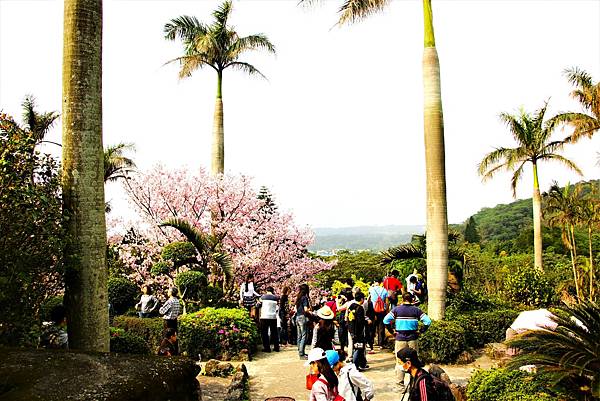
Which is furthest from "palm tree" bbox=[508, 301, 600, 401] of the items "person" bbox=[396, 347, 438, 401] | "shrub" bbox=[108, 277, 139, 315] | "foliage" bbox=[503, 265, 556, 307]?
"foliage" bbox=[503, 265, 556, 307]

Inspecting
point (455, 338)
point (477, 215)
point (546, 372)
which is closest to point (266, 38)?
point (455, 338)

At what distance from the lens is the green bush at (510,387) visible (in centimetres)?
647

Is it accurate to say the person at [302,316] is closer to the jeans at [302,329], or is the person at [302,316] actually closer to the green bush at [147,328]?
the jeans at [302,329]

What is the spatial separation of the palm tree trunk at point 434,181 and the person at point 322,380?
7356 mm

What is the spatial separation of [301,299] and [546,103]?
17297 millimetres

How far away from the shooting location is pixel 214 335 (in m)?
12.0

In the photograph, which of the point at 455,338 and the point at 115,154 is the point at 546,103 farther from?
the point at 115,154

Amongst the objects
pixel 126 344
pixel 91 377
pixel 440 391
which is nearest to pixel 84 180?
pixel 126 344

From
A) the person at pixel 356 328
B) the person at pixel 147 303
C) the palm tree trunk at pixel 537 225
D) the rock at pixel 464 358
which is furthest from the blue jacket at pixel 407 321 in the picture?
the palm tree trunk at pixel 537 225

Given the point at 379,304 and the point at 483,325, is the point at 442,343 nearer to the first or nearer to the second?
the point at 483,325

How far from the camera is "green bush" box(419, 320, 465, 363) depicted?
11109mm

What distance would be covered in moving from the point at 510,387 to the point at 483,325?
5387 mm

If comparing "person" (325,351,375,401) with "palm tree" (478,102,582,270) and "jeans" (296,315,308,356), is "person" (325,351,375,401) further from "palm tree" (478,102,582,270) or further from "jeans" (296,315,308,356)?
"palm tree" (478,102,582,270)

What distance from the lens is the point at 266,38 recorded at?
71.8 ft
